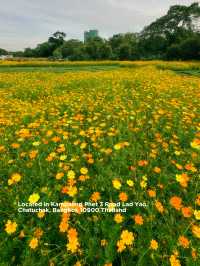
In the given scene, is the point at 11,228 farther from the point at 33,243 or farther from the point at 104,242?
the point at 104,242

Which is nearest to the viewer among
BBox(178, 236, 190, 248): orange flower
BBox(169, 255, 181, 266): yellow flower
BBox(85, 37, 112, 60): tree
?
BBox(169, 255, 181, 266): yellow flower

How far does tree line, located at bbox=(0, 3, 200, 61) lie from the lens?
39531mm

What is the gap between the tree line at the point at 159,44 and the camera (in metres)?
39.5

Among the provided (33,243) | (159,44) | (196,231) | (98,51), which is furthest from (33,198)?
(159,44)

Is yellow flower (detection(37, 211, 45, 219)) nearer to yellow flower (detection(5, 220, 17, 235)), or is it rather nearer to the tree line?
yellow flower (detection(5, 220, 17, 235))

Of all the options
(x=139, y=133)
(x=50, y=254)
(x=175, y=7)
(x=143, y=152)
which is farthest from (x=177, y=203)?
(x=175, y=7)

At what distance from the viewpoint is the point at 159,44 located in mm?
53281

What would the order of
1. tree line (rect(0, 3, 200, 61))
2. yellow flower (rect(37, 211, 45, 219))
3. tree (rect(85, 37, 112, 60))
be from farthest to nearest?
tree (rect(85, 37, 112, 60)) → tree line (rect(0, 3, 200, 61)) → yellow flower (rect(37, 211, 45, 219))

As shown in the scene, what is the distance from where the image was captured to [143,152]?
9.77ft

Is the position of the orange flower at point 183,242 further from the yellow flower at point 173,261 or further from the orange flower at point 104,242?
the orange flower at point 104,242

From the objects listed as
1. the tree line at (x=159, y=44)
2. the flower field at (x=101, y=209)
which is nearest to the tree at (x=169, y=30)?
the tree line at (x=159, y=44)

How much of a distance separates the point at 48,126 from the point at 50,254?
240 centimetres

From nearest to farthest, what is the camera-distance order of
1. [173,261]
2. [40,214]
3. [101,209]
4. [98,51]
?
[173,261]
[40,214]
[101,209]
[98,51]

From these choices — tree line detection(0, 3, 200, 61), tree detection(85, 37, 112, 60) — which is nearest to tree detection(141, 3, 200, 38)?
tree line detection(0, 3, 200, 61)
